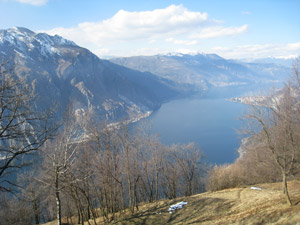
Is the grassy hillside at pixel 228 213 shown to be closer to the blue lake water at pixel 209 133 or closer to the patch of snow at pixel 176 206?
the patch of snow at pixel 176 206

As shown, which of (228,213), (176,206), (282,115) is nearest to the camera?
(228,213)

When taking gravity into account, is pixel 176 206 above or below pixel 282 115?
below

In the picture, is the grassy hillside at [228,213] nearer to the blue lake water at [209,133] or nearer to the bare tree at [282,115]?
the bare tree at [282,115]

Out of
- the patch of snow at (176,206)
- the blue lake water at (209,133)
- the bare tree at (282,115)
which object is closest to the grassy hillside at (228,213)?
the patch of snow at (176,206)

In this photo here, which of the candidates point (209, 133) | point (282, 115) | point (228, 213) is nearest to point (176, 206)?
point (228, 213)

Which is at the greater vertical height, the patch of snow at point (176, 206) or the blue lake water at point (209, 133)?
the patch of snow at point (176, 206)

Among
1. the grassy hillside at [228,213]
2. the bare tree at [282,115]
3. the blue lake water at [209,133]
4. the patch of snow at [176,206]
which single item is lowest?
the blue lake water at [209,133]

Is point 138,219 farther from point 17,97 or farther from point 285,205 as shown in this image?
point 17,97

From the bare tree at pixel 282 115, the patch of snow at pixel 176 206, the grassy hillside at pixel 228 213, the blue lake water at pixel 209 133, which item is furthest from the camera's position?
the blue lake water at pixel 209 133

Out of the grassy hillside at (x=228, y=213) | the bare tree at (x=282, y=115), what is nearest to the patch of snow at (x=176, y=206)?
the grassy hillside at (x=228, y=213)

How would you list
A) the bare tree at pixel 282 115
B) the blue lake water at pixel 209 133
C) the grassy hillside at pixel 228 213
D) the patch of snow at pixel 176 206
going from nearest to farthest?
the grassy hillside at pixel 228 213, the bare tree at pixel 282 115, the patch of snow at pixel 176 206, the blue lake water at pixel 209 133

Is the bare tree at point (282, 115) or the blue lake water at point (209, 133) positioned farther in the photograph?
the blue lake water at point (209, 133)

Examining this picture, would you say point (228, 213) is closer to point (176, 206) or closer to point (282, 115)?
point (176, 206)

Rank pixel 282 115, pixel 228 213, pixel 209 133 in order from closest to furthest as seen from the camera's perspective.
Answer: pixel 228 213 → pixel 282 115 → pixel 209 133
